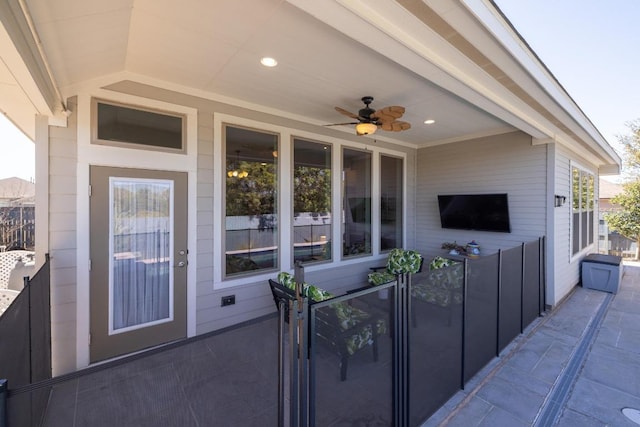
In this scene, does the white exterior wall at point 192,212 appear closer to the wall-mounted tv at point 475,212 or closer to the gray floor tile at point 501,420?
the wall-mounted tv at point 475,212

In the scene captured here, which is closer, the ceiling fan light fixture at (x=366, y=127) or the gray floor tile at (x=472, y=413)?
the gray floor tile at (x=472, y=413)

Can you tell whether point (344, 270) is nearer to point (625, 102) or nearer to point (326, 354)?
point (326, 354)

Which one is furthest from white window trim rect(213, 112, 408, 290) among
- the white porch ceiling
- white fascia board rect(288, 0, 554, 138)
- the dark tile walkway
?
the dark tile walkway

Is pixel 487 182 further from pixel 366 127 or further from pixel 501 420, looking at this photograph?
pixel 501 420

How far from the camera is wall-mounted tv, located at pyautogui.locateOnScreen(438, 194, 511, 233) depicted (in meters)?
5.20

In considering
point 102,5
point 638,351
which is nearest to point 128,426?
point 102,5

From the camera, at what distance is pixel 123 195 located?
3127 mm

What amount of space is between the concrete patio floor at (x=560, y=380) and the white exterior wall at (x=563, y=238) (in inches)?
28.0

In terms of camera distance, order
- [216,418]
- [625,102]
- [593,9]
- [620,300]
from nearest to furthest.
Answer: [216,418]
[593,9]
[620,300]
[625,102]

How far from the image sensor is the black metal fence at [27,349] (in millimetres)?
1243

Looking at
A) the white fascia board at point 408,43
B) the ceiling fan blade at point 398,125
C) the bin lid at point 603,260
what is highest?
the white fascia board at point 408,43

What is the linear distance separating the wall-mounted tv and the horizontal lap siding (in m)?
0.14

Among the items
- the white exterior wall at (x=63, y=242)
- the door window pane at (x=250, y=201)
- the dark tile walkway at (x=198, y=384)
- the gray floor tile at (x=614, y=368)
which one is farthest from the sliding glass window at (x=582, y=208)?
the white exterior wall at (x=63, y=242)

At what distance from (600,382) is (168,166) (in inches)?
199
